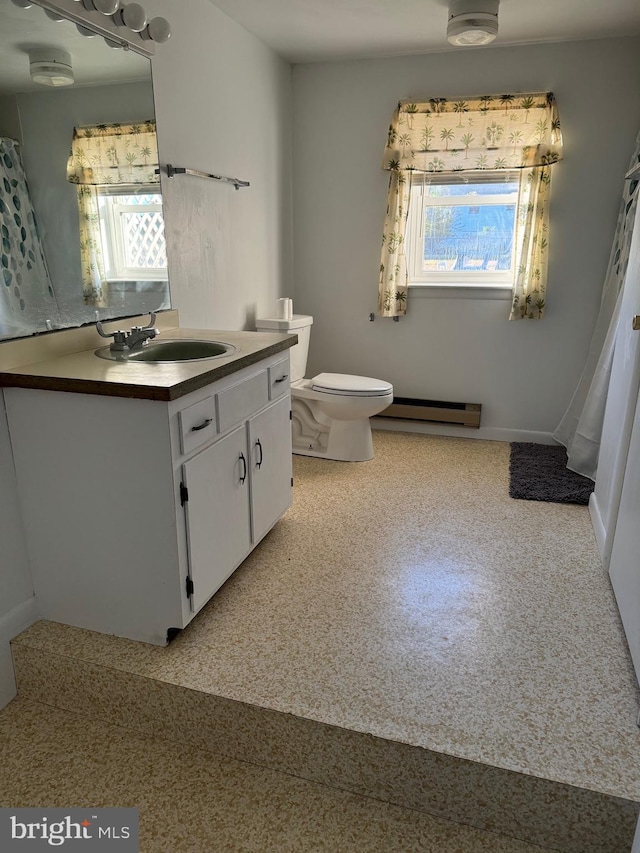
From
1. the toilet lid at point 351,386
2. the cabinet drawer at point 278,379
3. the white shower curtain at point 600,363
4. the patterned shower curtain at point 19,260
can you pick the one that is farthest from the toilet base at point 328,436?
the patterned shower curtain at point 19,260

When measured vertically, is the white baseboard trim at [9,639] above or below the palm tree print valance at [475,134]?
below

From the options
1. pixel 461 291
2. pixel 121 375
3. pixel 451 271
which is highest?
pixel 451 271

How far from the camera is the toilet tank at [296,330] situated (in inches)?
133

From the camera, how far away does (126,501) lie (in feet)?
5.70

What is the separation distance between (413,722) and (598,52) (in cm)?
333

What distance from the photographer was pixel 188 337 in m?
2.35

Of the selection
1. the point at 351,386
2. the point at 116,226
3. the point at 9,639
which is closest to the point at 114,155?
the point at 116,226

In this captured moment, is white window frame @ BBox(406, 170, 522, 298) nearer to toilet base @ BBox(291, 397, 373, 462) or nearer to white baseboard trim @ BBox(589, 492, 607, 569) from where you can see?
toilet base @ BBox(291, 397, 373, 462)

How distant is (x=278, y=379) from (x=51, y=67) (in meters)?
1.24

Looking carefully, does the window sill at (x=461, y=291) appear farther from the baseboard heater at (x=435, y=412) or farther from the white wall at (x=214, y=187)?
the white wall at (x=214, y=187)

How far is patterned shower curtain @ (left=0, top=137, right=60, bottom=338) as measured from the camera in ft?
5.71

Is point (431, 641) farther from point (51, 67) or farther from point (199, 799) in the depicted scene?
point (51, 67)

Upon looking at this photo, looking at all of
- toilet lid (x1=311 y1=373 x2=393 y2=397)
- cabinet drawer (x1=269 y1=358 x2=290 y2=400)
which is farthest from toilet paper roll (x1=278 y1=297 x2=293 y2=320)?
cabinet drawer (x1=269 y1=358 x2=290 y2=400)

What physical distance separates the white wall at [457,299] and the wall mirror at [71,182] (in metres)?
1.58
